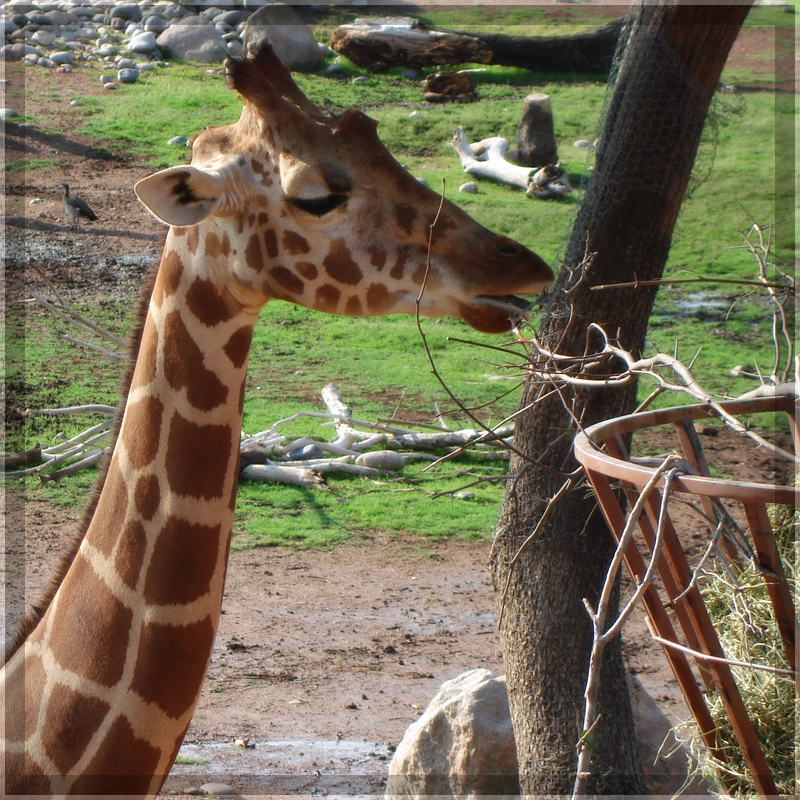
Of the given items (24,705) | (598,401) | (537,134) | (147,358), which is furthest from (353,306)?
(537,134)

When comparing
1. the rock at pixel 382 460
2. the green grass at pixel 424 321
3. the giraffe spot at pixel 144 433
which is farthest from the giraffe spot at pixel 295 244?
the rock at pixel 382 460

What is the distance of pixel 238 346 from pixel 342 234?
379 mm

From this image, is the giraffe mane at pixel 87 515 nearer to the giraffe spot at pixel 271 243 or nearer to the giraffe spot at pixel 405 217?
the giraffe spot at pixel 271 243

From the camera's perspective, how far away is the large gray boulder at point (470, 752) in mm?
3406

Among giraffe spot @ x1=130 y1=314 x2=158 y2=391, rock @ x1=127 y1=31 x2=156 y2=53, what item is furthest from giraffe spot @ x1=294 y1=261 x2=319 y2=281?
rock @ x1=127 y1=31 x2=156 y2=53

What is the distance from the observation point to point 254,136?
219 centimetres

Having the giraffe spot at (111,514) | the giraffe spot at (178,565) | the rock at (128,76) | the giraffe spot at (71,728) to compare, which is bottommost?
the giraffe spot at (71,728)

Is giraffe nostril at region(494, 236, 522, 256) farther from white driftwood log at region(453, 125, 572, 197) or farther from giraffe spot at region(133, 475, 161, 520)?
white driftwood log at region(453, 125, 572, 197)

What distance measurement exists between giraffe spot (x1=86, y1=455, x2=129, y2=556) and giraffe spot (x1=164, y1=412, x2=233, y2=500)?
135 mm

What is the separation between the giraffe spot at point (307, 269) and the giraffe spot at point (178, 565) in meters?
0.66

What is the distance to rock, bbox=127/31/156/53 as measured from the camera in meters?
13.1

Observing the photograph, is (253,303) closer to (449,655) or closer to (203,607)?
(203,607)

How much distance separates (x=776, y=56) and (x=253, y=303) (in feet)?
45.2

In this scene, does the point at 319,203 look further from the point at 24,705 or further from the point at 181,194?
the point at 24,705
